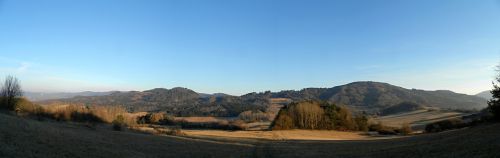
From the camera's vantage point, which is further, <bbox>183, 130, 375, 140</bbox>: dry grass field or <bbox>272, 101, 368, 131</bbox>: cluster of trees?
<bbox>272, 101, 368, 131</bbox>: cluster of trees

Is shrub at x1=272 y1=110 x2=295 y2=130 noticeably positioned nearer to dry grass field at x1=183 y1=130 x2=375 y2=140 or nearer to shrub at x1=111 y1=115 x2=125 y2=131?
dry grass field at x1=183 y1=130 x2=375 y2=140

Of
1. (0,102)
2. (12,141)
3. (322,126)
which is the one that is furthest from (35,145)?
(322,126)

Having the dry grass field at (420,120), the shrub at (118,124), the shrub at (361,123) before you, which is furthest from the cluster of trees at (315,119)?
the shrub at (118,124)

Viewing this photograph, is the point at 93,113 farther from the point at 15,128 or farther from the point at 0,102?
the point at 15,128

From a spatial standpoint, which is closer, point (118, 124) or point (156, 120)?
point (118, 124)

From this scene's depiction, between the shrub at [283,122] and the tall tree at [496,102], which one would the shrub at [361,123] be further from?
the tall tree at [496,102]

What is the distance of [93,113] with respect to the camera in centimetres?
10519

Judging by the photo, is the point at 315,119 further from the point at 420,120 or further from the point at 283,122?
the point at 420,120

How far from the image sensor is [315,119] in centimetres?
11619

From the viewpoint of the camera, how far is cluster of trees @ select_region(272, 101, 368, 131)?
11556 cm

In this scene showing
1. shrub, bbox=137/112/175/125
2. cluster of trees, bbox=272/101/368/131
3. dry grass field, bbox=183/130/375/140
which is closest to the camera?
dry grass field, bbox=183/130/375/140

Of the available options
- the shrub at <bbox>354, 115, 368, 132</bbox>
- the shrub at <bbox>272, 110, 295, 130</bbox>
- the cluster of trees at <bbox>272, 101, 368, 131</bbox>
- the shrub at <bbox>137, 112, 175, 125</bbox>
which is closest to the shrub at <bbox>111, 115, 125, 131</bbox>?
the shrub at <bbox>137, 112, 175, 125</bbox>

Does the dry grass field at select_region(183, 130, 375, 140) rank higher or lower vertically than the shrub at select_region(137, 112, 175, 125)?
lower

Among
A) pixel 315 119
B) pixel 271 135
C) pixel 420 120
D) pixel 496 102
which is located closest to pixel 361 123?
pixel 315 119
